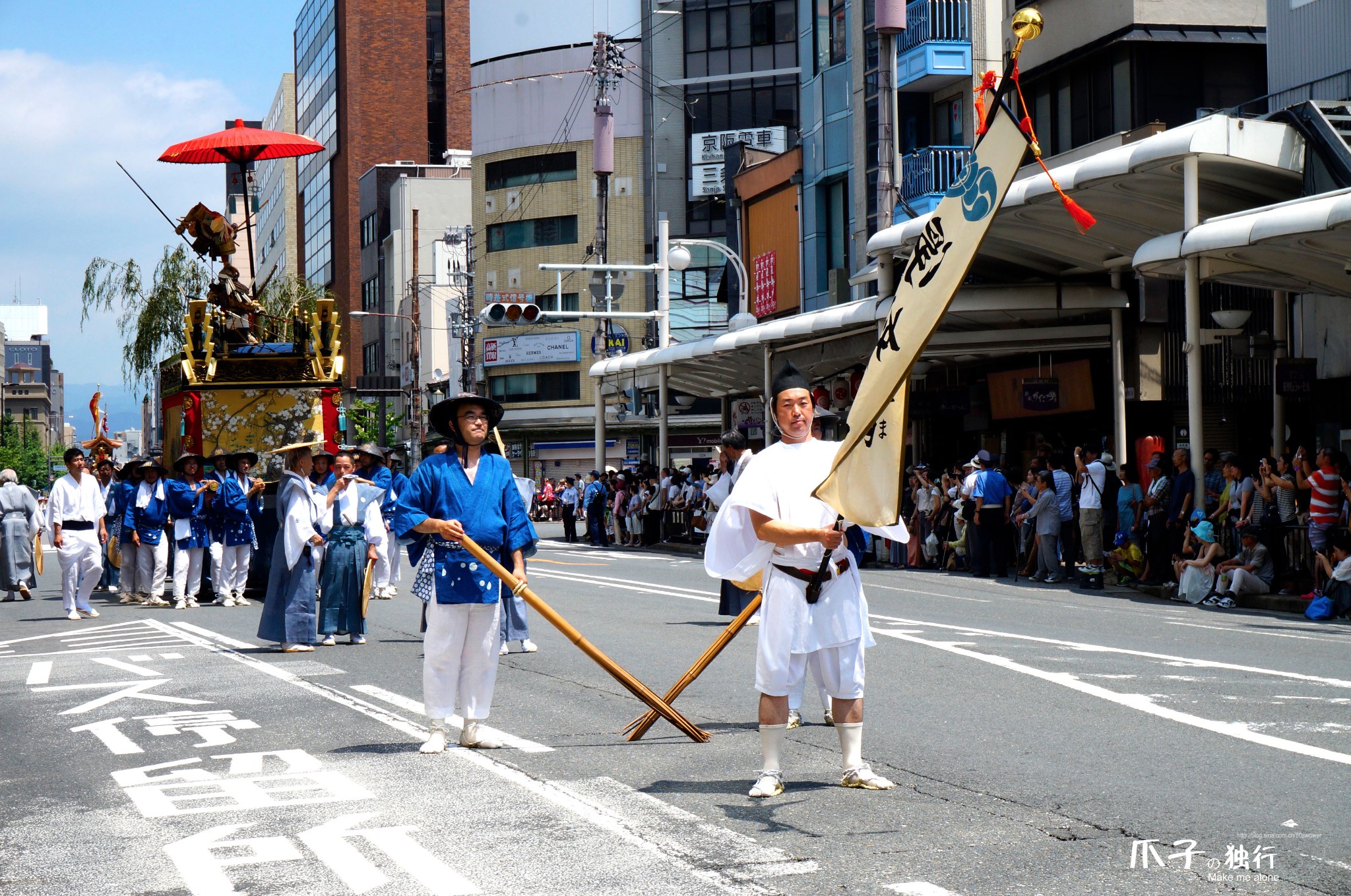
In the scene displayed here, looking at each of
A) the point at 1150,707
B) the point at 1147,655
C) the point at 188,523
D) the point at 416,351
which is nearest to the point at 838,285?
the point at 188,523

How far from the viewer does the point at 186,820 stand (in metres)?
6.39

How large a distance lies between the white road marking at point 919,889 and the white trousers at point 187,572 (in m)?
15.3

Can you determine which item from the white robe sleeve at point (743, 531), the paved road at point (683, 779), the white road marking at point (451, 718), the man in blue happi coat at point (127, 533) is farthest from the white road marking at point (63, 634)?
the white robe sleeve at point (743, 531)

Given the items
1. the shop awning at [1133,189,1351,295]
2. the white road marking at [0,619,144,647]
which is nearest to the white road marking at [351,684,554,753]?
the white road marking at [0,619,144,647]

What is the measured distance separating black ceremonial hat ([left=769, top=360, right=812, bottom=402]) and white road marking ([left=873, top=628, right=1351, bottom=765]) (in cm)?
307

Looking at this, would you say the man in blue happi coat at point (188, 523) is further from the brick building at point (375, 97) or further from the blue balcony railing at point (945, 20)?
the brick building at point (375, 97)

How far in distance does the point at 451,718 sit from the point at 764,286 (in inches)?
1384

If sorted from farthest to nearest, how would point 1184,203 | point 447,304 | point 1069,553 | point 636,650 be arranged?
point 447,304, point 1069,553, point 1184,203, point 636,650

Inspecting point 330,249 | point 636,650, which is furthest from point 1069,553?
point 330,249

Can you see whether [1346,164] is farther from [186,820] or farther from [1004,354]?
[186,820]

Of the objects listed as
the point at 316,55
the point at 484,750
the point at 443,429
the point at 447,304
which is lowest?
the point at 484,750

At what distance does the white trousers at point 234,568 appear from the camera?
19000 millimetres

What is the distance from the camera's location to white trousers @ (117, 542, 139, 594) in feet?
63.3

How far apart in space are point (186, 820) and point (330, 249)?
9355cm
